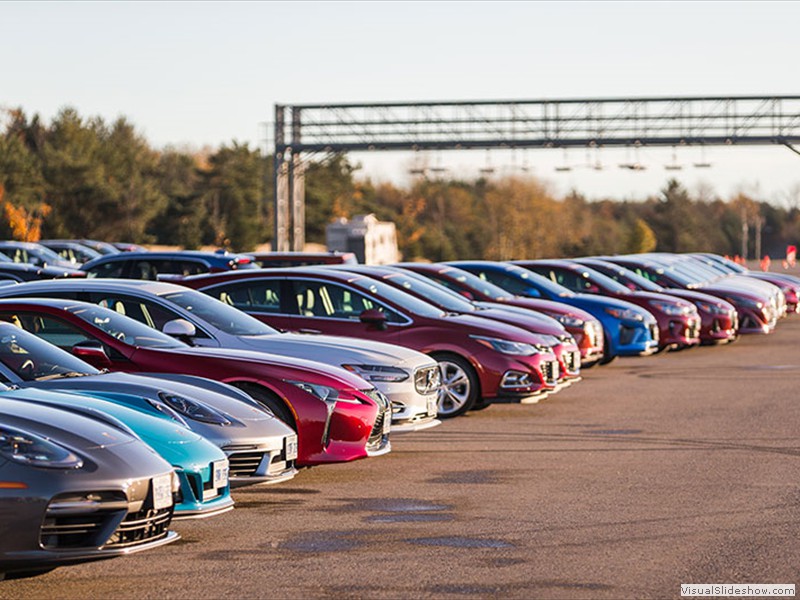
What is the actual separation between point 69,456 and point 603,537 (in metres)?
3.23

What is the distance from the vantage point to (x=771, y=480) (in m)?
10.5

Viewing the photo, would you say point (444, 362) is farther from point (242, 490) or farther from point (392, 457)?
point (242, 490)

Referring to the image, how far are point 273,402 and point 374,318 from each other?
442 cm

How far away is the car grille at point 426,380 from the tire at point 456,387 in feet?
7.19

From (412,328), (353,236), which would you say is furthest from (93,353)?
(353,236)

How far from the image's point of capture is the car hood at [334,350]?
11672mm

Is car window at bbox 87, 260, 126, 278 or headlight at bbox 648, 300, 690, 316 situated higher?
car window at bbox 87, 260, 126, 278

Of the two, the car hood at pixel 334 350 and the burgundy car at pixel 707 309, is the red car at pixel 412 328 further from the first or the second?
the burgundy car at pixel 707 309

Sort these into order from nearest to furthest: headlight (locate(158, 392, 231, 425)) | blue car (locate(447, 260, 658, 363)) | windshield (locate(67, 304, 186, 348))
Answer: headlight (locate(158, 392, 231, 425)) < windshield (locate(67, 304, 186, 348)) < blue car (locate(447, 260, 658, 363))

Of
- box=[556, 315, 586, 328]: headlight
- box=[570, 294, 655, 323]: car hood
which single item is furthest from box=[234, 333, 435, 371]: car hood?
box=[570, 294, 655, 323]: car hood

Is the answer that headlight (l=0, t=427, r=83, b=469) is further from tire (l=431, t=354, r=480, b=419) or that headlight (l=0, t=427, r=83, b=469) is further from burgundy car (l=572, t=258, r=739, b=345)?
burgundy car (l=572, t=258, r=739, b=345)

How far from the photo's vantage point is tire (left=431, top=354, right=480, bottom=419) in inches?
583

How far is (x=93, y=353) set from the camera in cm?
1002

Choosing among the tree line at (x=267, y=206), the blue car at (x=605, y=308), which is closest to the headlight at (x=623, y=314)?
the blue car at (x=605, y=308)
